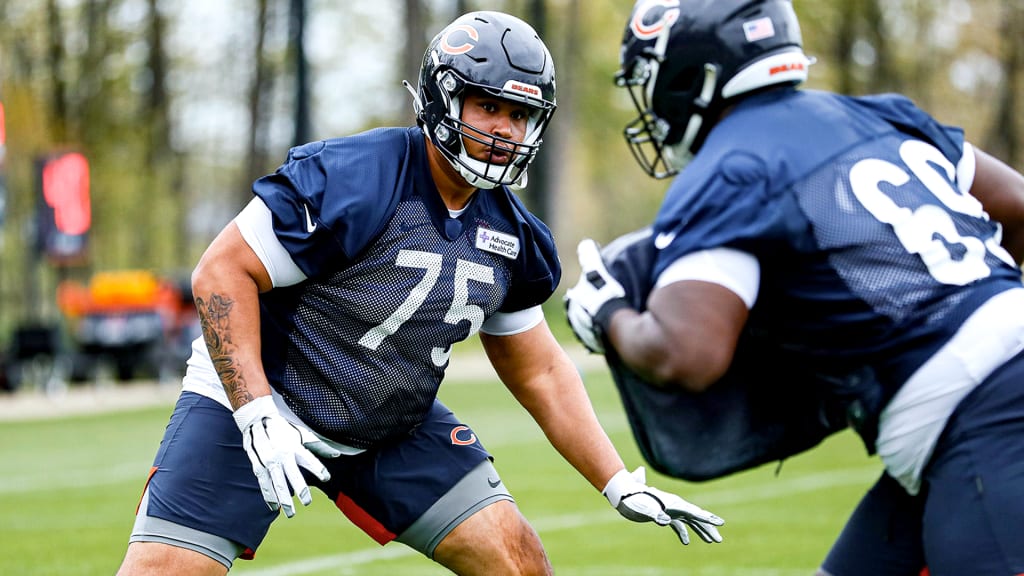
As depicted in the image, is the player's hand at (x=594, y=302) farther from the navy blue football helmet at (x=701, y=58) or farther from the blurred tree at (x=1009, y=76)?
the blurred tree at (x=1009, y=76)

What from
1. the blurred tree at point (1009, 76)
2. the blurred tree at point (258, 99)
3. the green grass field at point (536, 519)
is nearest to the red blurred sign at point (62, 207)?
the green grass field at point (536, 519)

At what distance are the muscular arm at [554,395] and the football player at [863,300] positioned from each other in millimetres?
993

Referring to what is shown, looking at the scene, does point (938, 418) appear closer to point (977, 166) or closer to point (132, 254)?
point (977, 166)

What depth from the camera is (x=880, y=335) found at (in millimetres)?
2980

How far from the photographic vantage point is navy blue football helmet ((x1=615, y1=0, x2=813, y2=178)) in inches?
133

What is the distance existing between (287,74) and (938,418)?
3021cm

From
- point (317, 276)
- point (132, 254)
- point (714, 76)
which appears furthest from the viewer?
point (132, 254)

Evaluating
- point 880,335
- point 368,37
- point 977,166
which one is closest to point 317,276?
point 880,335

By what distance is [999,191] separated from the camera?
11.5ft

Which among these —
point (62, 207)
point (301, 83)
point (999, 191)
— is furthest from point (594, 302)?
point (301, 83)

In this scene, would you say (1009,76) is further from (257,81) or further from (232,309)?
(232,309)

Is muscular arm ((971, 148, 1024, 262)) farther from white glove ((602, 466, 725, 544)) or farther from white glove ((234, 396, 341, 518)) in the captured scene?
white glove ((234, 396, 341, 518))

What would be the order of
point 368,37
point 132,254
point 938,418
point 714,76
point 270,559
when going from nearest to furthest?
point 938,418 < point 714,76 < point 270,559 < point 368,37 < point 132,254

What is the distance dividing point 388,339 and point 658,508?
96cm
